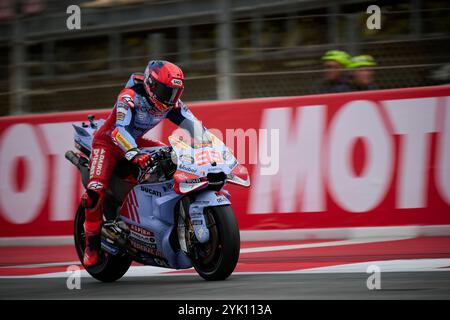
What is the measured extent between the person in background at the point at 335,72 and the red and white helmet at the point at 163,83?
3.21 metres

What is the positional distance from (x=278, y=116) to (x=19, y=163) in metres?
3.59

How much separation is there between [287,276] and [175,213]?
3.48ft

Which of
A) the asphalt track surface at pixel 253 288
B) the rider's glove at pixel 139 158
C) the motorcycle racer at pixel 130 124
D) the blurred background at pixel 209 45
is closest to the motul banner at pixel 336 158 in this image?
the blurred background at pixel 209 45

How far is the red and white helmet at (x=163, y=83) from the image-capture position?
7691mm

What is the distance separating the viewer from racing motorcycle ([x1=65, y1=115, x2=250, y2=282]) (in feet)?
23.6

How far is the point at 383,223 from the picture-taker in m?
10.1

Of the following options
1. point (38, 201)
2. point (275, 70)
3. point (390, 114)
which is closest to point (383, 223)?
point (390, 114)

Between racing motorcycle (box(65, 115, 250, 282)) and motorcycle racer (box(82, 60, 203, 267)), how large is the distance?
0.44 feet

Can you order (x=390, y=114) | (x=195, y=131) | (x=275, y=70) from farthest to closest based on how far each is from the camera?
(x=275, y=70)
(x=390, y=114)
(x=195, y=131)

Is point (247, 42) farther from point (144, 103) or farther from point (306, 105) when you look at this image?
point (144, 103)
